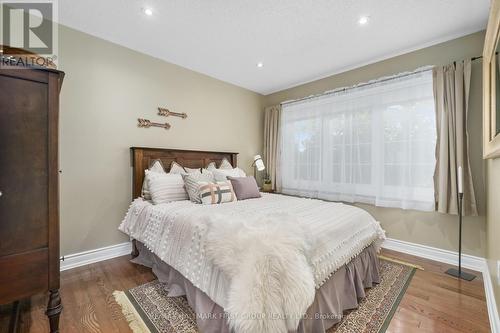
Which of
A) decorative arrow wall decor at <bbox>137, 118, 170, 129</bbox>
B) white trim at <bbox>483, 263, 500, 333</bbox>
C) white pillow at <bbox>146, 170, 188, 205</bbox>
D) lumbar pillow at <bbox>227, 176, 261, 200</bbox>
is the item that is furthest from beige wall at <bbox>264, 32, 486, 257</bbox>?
decorative arrow wall decor at <bbox>137, 118, 170, 129</bbox>

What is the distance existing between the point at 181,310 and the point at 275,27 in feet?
9.05

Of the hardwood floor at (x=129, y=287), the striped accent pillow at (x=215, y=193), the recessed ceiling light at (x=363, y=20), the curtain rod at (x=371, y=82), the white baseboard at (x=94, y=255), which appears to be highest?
the recessed ceiling light at (x=363, y=20)

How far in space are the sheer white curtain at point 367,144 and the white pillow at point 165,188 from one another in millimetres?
2029

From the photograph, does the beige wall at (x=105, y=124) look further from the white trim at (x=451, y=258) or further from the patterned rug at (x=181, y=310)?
the white trim at (x=451, y=258)

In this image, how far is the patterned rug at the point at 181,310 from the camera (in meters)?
1.48

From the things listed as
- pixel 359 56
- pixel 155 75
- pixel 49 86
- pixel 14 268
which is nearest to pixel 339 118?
pixel 359 56

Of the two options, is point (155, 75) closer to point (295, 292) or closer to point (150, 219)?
point (150, 219)

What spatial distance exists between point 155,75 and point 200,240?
8.01ft

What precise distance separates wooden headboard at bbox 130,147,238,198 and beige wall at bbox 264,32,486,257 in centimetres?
234

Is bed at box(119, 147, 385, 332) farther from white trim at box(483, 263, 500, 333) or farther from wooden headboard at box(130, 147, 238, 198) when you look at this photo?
white trim at box(483, 263, 500, 333)

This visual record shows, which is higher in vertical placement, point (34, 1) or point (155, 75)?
point (34, 1)

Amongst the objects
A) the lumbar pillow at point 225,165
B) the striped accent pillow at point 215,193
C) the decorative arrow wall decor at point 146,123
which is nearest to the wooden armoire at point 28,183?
the striped accent pillow at point 215,193

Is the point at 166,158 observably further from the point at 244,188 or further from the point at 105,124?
the point at 244,188

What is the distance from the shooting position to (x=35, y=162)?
→ 112 cm
